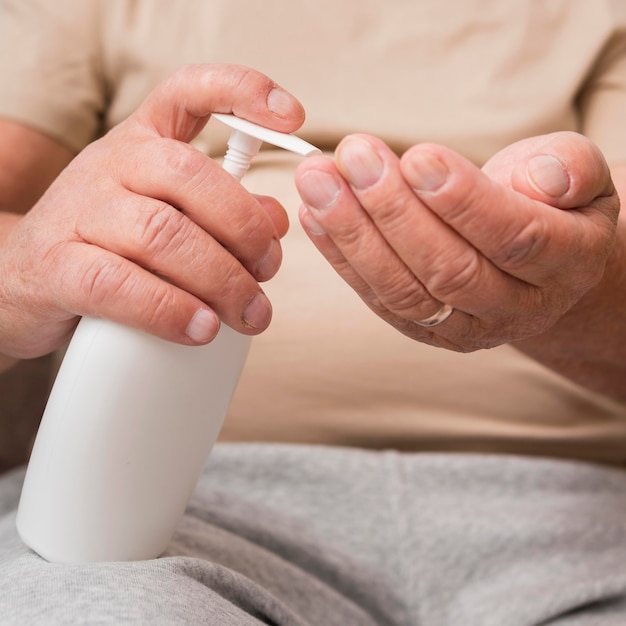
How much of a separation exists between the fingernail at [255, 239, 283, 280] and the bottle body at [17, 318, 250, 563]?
42mm

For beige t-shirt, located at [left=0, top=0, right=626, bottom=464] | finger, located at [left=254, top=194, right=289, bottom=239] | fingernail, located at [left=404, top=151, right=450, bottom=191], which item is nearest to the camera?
fingernail, located at [left=404, top=151, right=450, bottom=191]

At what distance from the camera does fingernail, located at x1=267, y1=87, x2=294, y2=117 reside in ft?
1.56

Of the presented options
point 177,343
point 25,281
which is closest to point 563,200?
point 177,343

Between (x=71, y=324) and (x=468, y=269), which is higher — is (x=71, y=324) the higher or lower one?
the lower one

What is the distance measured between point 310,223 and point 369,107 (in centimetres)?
39

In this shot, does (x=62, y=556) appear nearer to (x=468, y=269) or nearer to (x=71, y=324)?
(x=71, y=324)

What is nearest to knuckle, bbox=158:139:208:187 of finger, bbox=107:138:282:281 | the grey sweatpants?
finger, bbox=107:138:282:281

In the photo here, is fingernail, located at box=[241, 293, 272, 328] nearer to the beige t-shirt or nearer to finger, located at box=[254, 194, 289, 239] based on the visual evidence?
finger, located at box=[254, 194, 289, 239]

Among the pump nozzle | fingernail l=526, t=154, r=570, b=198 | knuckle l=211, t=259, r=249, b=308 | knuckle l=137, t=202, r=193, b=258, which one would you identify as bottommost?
knuckle l=211, t=259, r=249, b=308

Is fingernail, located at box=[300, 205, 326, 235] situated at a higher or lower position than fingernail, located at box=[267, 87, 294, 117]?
lower

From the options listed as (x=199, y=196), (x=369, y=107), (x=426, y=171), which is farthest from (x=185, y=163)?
(x=369, y=107)

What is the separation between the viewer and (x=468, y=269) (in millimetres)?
439

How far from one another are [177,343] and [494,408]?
388 mm

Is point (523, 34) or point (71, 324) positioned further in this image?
point (523, 34)
